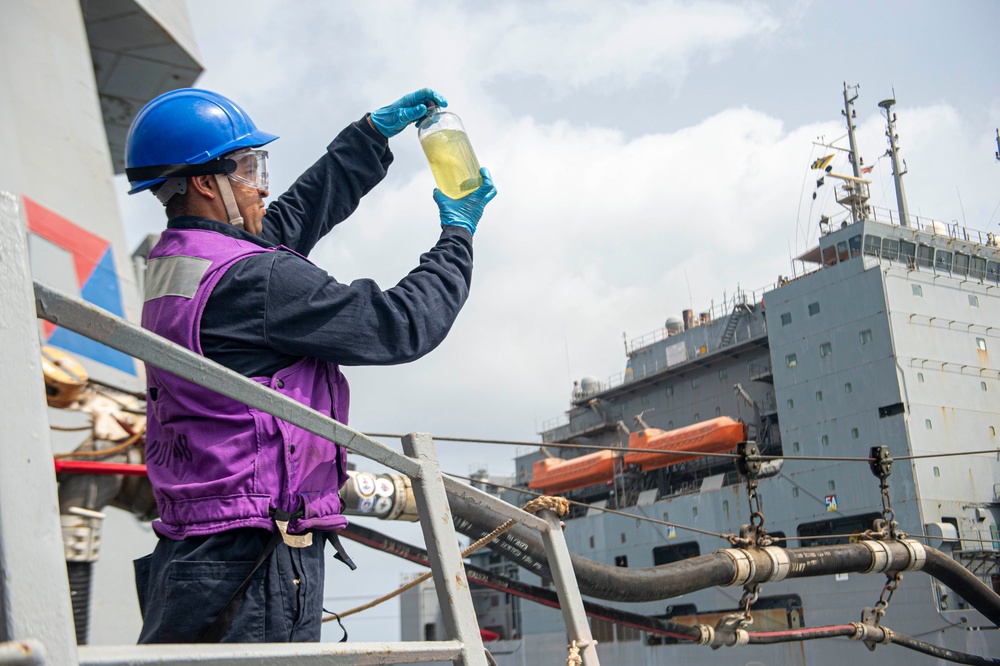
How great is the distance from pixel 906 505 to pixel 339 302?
68.4 feet

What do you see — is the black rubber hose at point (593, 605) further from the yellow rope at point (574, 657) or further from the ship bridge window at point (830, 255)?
the ship bridge window at point (830, 255)

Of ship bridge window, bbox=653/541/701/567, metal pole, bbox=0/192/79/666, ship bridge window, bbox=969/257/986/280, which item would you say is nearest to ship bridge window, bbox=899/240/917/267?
ship bridge window, bbox=969/257/986/280

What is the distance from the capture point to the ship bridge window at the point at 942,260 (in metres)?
22.9

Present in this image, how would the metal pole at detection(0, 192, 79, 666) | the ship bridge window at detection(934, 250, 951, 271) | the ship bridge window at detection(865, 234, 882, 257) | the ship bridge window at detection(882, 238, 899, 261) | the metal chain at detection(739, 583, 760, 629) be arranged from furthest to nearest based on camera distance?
1. the ship bridge window at detection(934, 250, 951, 271)
2. the ship bridge window at detection(882, 238, 899, 261)
3. the ship bridge window at detection(865, 234, 882, 257)
4. the metal chain at detection(739, 583, 760, 629)
5. the metal pole at detection(0, 192, 79, 666)

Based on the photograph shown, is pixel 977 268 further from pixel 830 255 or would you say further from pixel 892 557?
pixel 892 557

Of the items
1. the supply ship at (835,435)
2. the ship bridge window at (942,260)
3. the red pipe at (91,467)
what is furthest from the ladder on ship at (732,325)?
the red pipe at (91,467)

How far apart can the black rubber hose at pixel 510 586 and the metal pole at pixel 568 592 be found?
1.81 meters

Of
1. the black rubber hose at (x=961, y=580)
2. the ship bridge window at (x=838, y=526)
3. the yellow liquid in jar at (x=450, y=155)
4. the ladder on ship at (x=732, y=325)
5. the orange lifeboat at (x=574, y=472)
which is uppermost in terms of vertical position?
the ladder on ship at (x=732, y=325)

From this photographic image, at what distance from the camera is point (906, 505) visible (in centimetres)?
1964

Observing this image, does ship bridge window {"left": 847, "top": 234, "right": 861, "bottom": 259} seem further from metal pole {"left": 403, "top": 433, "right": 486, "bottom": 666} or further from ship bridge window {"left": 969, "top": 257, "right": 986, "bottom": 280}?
metal pole {"left": 403, "top": 433, "right": 486, "bottom": 666}

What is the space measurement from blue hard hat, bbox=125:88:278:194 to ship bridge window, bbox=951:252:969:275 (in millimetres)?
24473

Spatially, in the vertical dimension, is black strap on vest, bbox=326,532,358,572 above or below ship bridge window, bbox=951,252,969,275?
below

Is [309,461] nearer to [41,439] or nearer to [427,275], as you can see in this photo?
[427,275]

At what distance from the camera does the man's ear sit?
68.8 inches
